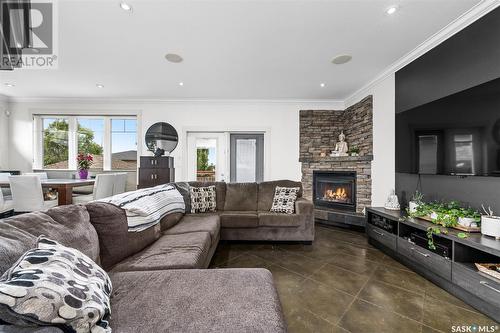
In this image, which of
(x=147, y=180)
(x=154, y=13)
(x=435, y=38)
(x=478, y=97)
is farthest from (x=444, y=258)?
(x=147, y=180)

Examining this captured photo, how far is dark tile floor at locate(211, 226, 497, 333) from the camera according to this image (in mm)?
1456

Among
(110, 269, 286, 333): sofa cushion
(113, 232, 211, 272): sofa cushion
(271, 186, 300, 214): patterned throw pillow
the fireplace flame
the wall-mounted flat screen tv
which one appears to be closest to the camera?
(110, 269, 286, 333): sofa cushion

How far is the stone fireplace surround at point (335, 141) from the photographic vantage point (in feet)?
11.9

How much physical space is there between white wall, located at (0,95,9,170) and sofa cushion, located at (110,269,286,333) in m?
5.55

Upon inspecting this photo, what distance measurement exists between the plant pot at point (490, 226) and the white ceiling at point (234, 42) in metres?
1.91

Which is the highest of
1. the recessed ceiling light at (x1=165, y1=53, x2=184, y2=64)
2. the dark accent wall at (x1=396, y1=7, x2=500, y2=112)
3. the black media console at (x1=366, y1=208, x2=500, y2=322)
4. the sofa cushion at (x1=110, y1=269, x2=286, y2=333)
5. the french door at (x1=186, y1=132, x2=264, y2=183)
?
the recessed ceiling light at (x1=165, y1=53, x2=184, y2=64)

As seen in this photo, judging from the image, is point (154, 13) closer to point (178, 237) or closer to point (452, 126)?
point (178, 237)

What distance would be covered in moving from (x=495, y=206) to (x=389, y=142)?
148 centimetres

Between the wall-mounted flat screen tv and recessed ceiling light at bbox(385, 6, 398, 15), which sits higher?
recessed ceiling light at bbox(385, 6, 398, 15)

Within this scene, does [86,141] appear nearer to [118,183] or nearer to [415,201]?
[118,183]

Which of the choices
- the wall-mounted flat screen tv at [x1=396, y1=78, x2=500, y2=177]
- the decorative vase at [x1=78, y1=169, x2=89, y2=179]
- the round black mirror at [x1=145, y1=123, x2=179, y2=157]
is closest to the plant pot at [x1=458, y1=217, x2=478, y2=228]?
the wall-mounted flat screen tv at [x1=396, y1=78, x2=500, y2=177]

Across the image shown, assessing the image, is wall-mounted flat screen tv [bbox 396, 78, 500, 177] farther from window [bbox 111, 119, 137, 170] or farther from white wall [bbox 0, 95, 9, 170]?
white wall [bbox 0, 95, 9, 170]

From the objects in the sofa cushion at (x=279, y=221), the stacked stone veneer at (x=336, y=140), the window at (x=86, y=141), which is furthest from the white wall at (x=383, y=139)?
the window at (x=86, y=141)

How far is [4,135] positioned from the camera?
447 cm
